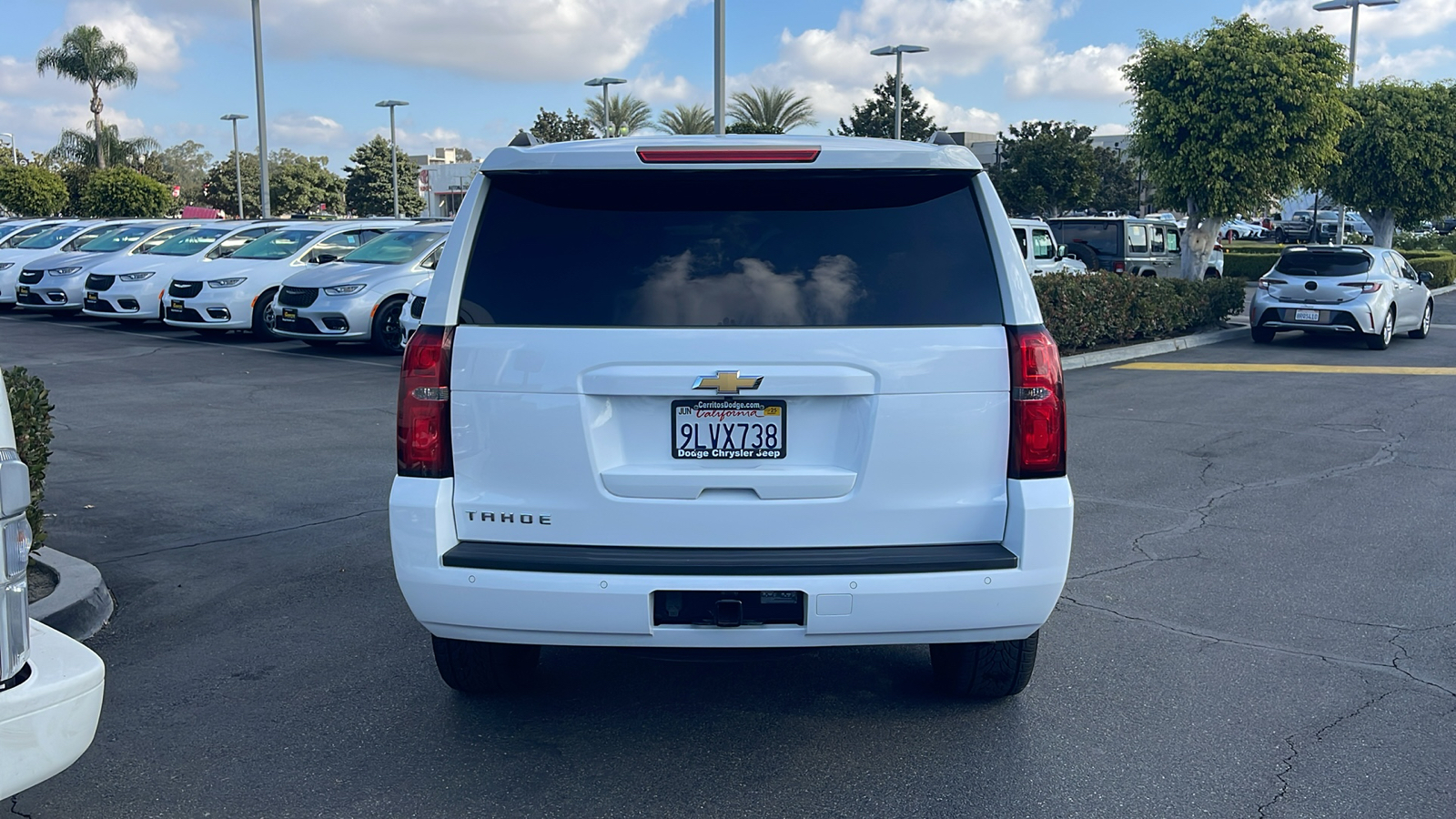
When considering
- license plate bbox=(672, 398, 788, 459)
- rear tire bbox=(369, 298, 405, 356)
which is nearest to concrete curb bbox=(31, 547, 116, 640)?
license plate bbox=(672, 398, 788, 459)

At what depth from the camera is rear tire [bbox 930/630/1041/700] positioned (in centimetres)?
439

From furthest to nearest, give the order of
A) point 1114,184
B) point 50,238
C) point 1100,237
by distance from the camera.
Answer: point 1114,184 < point 1100,237 < point 50,238

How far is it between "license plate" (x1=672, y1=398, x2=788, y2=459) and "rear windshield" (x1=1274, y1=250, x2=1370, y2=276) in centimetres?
1656

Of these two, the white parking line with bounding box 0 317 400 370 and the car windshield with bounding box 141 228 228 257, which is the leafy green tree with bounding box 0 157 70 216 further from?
the car windshield with bounding box 141 228 228 257

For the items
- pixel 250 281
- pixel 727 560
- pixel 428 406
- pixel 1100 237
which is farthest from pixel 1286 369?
pixel 428 406

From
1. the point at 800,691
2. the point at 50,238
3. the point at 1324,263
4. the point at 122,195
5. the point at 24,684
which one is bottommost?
the point at 800,691

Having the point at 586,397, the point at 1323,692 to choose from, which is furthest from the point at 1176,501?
the point at 586,397

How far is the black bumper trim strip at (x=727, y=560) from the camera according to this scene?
12.1 feet

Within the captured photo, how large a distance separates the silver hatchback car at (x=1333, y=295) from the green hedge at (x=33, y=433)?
54.0 ft

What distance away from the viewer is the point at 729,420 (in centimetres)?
375

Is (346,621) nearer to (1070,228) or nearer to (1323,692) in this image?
(1323,692)

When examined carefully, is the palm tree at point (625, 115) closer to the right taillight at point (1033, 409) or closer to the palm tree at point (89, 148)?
the palm tree at point (89, 148)

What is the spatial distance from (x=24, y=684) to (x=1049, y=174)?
47111 millimetres

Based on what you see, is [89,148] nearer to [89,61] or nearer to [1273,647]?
[89,61]
